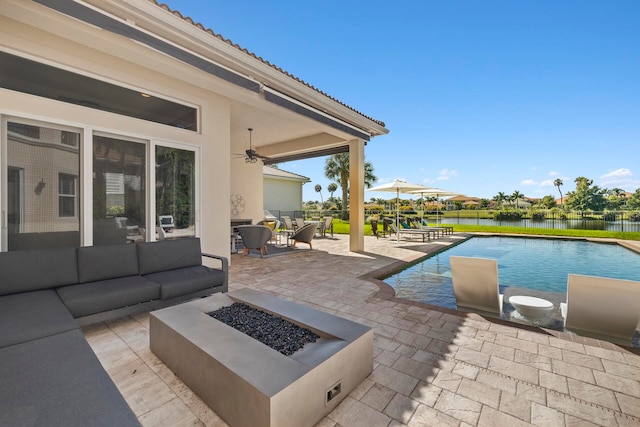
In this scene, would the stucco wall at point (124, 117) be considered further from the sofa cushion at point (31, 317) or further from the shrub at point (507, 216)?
the shrub at point (507, 216)

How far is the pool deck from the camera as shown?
72.3 inches

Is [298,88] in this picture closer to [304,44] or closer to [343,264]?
[343,264]

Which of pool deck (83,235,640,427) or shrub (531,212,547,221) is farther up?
shrub (531,212,547,221)

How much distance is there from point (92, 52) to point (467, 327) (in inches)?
260

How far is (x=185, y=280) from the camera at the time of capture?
3.68 meters

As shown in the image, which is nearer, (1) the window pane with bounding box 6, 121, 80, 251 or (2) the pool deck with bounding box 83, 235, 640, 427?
(2) the pool deck with bounding box 83, 235, 640, 427

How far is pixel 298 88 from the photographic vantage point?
233 inches

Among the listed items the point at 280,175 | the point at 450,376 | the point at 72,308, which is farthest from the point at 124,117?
the point at 280,175

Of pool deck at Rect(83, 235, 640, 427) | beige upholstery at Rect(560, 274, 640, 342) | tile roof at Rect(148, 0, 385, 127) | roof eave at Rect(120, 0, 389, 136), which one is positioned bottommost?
pool deck at Rect(83, 235, 640, 427)

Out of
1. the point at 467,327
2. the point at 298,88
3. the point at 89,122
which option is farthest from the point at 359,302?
the point at 89,122

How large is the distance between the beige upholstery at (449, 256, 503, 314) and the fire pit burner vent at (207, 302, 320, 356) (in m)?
2.72

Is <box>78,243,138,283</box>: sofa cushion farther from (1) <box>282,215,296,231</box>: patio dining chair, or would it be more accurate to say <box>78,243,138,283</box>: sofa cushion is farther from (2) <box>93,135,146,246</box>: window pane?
(1) <box>282,215,296,231</box>: patio dining chair

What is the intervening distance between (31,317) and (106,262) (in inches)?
50.0

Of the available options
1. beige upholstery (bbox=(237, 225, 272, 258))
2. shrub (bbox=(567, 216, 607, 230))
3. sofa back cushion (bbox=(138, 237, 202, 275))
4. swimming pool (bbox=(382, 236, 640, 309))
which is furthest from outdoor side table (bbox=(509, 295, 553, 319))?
shrub (bbox=(567, 216, 607, 230))
